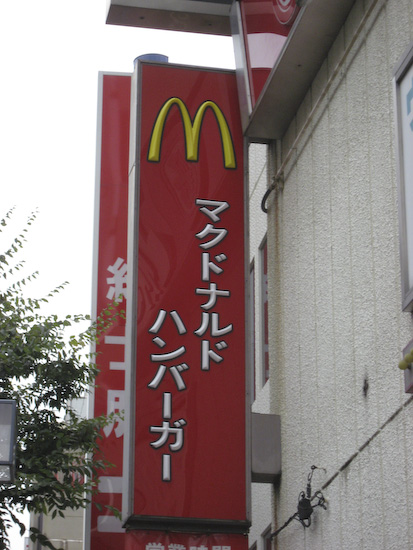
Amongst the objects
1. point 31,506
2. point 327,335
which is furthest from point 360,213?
point 31,506

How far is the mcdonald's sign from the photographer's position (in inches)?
344

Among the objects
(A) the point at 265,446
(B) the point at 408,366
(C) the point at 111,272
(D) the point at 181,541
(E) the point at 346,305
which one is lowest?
(D) the point at 181,541

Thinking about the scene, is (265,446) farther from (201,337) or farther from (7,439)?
(7,439)

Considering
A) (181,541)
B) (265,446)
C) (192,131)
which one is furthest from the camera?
(192,131)

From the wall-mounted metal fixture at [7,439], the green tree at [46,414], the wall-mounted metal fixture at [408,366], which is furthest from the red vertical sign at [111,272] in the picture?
the wall-mounted metal fixture at [408,366]

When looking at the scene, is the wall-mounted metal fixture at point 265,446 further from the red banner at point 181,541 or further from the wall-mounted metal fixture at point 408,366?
the wall-mounted metal fixture at point 408,366

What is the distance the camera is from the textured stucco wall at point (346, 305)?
7008 mm

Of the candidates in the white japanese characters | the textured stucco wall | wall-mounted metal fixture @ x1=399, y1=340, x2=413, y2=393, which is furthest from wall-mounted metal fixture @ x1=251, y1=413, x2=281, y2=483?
wall-mounted metal fixture @ x1=399, y1=340, x2=413, y2=393

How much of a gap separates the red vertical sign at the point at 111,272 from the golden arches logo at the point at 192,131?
3.17m

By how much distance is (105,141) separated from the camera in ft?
43.8

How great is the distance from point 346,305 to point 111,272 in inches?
209

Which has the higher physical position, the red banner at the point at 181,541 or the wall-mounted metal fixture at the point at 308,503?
the wall-mounted metal fixture at the point at 308,503

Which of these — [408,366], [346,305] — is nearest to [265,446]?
[346,305]

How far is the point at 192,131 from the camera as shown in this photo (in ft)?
32.8
